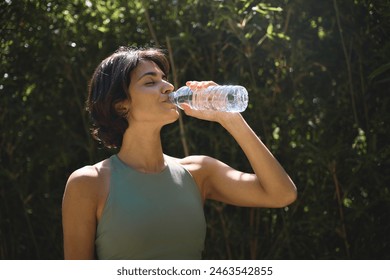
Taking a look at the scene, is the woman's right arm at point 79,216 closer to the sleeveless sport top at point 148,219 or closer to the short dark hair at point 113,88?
the sleeveless sport top at point 148,219

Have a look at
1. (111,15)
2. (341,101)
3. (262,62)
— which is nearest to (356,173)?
(341,101)

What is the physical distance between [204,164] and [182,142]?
31.3 inches

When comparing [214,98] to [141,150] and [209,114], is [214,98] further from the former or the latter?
[141,150]

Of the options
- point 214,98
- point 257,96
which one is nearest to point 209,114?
point 214,98

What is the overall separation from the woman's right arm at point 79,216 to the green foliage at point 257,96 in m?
1.07

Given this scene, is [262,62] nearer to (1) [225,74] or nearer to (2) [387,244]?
(1) [225,74]

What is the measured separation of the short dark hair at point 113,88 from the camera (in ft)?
6.87

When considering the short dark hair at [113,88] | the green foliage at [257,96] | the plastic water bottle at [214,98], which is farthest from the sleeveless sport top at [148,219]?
the green foliage at [257,96]

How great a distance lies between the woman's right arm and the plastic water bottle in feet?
1.23

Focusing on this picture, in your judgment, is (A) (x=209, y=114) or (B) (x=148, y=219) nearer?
(B) (x=148, y=219)

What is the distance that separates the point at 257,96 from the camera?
9.75ft

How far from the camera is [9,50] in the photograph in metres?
3.09

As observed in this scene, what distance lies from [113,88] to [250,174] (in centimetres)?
51

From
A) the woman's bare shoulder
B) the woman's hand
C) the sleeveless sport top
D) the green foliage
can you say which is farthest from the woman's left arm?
the green foliage
